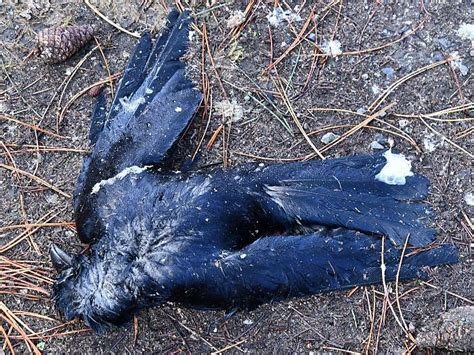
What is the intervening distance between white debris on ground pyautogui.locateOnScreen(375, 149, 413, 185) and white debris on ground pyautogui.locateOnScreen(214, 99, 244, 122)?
0.82m

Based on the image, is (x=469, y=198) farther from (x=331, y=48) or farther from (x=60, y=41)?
(x=60, y=41)

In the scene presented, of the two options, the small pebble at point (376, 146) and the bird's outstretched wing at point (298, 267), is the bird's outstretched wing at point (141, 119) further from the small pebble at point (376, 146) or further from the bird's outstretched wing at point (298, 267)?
the small pebble at point (376, 146)

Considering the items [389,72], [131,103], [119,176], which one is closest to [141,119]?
[131,103]

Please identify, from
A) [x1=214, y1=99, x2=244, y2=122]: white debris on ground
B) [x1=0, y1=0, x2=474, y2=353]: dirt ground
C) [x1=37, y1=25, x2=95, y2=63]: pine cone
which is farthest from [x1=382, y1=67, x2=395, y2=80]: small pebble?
[x1=37, y1=25, x2=95, y2=63]: pine cone

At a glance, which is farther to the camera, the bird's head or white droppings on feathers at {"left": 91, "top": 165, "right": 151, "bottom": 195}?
white droppings on feathers at {"left": 91, "top": 165, "right": 151, "bottom": 195}

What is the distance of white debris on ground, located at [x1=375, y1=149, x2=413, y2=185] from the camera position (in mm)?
2806

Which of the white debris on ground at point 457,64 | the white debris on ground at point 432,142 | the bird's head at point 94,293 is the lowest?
the bird's head at point 94,293

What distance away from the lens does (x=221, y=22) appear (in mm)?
3410

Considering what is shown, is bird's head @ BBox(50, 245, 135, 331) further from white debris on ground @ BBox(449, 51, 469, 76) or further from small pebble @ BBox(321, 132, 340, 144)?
white debris on ground @ BBox(449, 51, 469, 76)

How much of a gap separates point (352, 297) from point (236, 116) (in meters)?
1.11

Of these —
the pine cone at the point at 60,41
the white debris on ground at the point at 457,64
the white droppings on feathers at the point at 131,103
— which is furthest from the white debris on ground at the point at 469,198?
the pine cone at the point at 60,41

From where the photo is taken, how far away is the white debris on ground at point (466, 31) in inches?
126

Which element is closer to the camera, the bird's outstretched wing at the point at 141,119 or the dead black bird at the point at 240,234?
the dead black bird at the point at 240,234

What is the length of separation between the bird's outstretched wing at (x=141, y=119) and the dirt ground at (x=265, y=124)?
180mm
